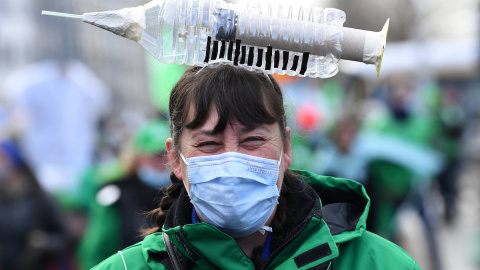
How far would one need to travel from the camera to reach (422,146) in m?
8.16

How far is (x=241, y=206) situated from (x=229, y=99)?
37 cm

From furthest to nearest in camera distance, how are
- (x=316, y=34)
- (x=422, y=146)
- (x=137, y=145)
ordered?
(x=422, y=146) < (x=137, y=145) < (x=316, y=34)

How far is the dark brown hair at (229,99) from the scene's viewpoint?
2516mm

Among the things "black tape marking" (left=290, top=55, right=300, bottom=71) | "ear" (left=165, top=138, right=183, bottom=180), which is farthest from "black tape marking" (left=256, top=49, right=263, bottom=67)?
"ear" (left=165, top=138, right=183, bottom=180)

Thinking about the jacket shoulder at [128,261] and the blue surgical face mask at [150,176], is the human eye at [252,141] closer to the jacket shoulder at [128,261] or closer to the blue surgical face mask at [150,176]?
the jacket shoulder at [128,261]

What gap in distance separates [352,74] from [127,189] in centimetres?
1510

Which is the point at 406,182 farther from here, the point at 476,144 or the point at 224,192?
the point at 476,144

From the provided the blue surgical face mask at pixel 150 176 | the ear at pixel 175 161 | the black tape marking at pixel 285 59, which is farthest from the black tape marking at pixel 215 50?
the blue surgical face mask at pixel 150 176

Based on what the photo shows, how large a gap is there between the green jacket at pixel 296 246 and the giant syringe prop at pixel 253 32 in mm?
535

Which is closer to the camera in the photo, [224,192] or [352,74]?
[224,192]

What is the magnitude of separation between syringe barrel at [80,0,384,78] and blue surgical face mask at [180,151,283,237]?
352 mm

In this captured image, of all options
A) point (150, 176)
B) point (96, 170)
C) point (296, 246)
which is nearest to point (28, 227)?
point (150, 176)

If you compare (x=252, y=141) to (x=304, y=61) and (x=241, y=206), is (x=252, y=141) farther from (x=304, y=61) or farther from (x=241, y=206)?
(x=304, y=61)

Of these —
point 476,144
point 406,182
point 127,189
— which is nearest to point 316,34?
point 127,189
